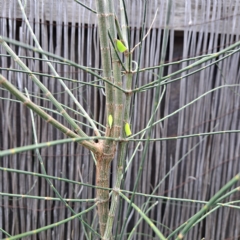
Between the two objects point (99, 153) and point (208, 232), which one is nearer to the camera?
point (99, 153)

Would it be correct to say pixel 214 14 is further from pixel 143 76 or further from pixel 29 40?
pixel 29 40

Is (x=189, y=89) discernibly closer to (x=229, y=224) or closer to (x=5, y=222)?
(x=229, y=224)

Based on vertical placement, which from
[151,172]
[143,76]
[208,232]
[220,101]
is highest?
[143,76]

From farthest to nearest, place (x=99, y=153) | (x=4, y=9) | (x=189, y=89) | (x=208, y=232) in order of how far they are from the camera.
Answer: (x=208, y=232) < (x=189, y=89) < (x=4, y=9) < (x=99, y=153)

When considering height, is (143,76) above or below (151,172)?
above

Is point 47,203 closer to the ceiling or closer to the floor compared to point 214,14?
closer to the floor

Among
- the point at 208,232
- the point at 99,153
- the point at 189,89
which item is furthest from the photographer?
the point at 208,232

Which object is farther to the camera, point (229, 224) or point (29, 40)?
point (229, 224)

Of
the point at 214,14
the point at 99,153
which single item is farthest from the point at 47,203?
the point at 214,14

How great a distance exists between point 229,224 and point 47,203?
3.16 ft

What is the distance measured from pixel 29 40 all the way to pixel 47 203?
0.81 meters

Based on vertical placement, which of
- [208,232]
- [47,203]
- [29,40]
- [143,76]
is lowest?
[208,232]

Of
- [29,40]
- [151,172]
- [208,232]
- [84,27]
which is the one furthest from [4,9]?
[208,232]

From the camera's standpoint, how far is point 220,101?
59.1 inches
